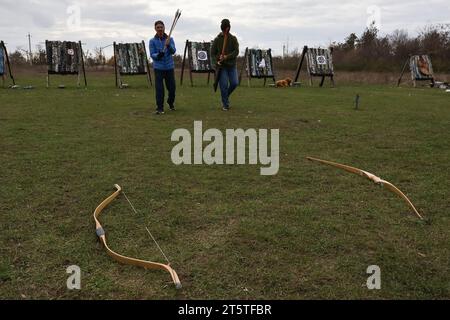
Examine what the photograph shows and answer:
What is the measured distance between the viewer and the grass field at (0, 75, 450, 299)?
251 centimetres

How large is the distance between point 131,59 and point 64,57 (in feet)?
7.09

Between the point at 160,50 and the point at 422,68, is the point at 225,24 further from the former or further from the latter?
the point at 422,68

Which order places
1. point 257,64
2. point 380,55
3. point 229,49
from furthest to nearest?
point 380,55, point 257,64, point 229,49

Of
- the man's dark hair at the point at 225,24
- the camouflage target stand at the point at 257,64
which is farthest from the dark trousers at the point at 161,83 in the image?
the camouflage target stand at the point at 257,64

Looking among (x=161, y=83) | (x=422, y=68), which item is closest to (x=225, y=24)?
(x=161, y=83)

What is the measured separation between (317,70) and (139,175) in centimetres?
1409

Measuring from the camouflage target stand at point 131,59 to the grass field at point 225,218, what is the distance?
898 centimetres

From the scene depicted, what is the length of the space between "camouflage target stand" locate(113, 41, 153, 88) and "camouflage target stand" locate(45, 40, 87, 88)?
1209 mm

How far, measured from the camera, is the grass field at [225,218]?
8.22 ft

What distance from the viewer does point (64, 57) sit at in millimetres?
15102
